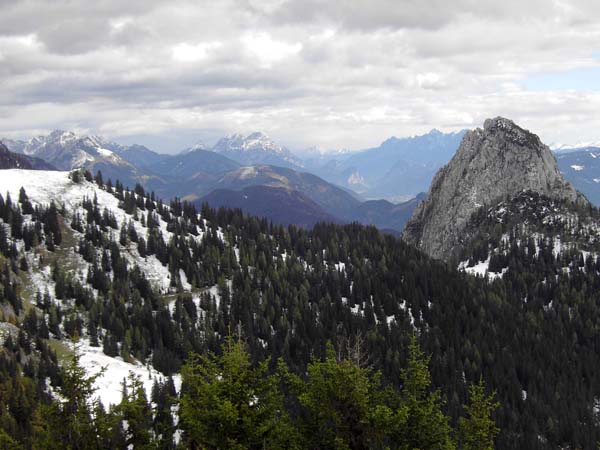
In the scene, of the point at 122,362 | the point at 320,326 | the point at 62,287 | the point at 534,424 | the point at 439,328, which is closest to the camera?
the point at 122,362

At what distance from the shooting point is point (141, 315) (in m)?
150

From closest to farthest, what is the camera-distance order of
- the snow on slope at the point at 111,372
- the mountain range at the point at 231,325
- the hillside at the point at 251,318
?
the snow on slope at the point at 111,372 → the mountain range at the point at 231,325 → the hillside at the point at 251,318

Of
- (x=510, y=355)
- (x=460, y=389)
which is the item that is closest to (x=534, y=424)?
(x=460, y=389)

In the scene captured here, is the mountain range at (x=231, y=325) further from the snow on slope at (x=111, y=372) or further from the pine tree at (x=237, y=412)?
the pine tree at (x=237, y=412)

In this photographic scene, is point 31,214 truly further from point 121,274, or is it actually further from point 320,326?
point 320,326

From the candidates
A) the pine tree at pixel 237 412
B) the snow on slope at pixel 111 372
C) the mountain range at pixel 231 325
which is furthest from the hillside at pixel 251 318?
the pine tree at pixel 237 412

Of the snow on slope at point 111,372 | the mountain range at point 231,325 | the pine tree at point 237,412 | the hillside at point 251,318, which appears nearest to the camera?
the pine tree at point 237,412

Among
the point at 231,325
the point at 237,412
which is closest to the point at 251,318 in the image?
the point at 231,325

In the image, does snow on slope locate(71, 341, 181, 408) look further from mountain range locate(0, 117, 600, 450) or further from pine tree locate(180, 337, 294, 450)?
pine tree locate(180, 337, 294, 450)

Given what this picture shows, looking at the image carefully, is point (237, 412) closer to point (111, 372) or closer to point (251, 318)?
point (111, 372)

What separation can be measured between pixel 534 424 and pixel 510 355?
37.2 metres

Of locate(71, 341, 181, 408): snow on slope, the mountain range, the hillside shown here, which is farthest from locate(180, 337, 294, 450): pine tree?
the hillside

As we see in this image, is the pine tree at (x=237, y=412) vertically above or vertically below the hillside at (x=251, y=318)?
above

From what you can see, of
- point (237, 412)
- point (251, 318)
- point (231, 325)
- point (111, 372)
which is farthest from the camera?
point (251, 318)
